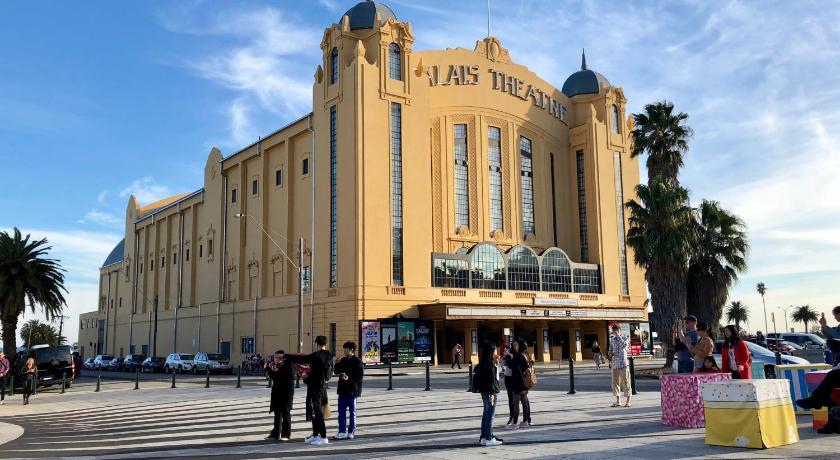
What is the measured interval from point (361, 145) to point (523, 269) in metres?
15.5

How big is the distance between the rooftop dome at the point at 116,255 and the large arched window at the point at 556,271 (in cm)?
6305

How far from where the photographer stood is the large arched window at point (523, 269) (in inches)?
2016

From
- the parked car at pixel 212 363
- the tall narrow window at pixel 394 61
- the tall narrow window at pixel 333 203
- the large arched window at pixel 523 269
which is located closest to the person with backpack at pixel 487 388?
the tall narrow window at pixel 333 203

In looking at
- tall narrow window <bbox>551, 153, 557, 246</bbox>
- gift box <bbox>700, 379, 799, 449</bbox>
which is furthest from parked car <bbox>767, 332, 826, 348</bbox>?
gift box <bbox>700, 379, 799, 449</bbox>

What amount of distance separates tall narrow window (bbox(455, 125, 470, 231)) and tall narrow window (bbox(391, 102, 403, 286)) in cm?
627

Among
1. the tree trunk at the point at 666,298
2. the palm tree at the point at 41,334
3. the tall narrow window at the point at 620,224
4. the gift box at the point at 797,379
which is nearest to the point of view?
the gift box at the point at 797,379

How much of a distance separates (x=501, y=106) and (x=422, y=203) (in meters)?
12.3

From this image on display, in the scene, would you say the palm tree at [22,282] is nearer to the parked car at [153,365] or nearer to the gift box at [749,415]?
the parked car at [153,365]

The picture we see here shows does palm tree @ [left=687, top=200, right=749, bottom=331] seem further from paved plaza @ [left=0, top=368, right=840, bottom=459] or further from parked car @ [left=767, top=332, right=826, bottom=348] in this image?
paved plaza @ [left=0, top=368, right=840, bottom=459]

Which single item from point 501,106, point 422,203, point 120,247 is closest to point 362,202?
point 422,203

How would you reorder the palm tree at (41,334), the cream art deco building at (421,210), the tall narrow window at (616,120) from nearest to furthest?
the cream art deco building at (421,210) < the tall narrow window at (616,120) < the palm tree at (41,334)

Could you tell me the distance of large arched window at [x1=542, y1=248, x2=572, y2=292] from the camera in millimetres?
53469

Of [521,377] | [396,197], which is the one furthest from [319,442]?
[396,197]

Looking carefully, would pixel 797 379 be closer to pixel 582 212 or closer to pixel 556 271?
pixel 556 271
